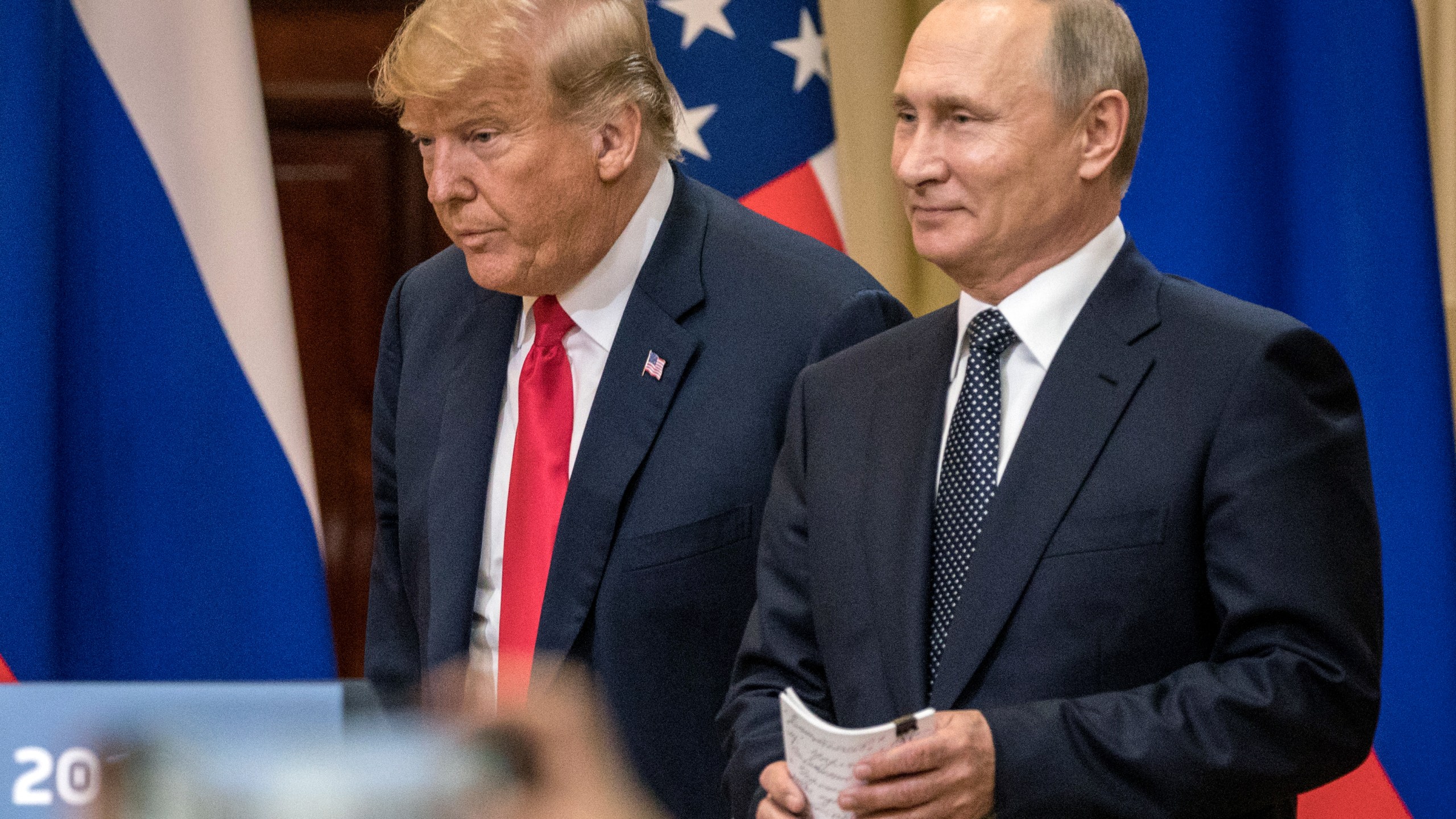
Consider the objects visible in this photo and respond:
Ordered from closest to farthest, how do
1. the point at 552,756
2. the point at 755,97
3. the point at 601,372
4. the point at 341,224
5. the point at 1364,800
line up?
the point at 552,756, the point at 601,372, the point at 1364,800, the point at 755,97, the point at 341,224

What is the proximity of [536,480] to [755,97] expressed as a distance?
109 cm

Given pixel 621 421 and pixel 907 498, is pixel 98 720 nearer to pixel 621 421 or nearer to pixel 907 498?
pixel 907 498

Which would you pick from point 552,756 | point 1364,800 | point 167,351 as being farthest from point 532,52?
point 1364,800

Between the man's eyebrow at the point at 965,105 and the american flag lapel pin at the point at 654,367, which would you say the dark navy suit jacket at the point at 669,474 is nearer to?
the american flag lapel pin at the point at 654,367

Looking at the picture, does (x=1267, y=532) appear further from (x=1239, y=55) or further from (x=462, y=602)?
(x=1239, y=55)

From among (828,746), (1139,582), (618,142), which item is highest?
(618,142)

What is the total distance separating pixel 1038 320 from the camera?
168 cm

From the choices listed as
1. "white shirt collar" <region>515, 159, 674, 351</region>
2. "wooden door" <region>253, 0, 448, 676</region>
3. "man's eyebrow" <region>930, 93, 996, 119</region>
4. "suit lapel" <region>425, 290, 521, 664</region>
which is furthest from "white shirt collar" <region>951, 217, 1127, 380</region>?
"wooden door" <region>253, 0, 448, 676</region>

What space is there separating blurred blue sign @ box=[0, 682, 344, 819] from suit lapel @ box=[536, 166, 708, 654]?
125 centimetres

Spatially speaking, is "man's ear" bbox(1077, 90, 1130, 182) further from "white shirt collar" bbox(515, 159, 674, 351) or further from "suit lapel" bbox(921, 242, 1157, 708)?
"white shirt collar" bbox(515, 159, 674, 351)

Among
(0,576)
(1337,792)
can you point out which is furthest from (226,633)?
(1337,792)

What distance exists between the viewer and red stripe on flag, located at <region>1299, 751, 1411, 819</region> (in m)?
2.46

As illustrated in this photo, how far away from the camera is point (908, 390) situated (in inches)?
68.6

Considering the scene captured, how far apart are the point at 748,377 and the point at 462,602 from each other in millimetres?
471
